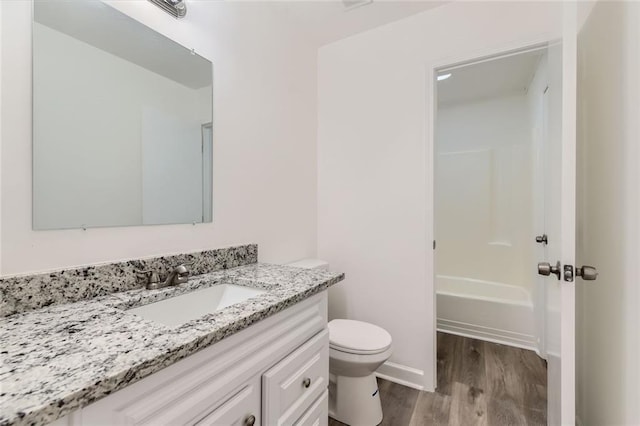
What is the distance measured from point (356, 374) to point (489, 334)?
1.56m

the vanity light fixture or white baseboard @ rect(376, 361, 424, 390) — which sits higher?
the vanity light fixture

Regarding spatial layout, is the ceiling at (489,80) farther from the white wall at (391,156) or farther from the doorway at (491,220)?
the white wall at (391,156)

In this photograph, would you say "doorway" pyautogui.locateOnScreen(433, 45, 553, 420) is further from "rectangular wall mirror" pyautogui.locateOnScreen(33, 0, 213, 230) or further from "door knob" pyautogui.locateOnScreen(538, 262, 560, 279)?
"rectangular wall mirror" pyautogui.locateOnScreen(33, 0, 213, 230)

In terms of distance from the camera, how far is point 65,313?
0.81 meters

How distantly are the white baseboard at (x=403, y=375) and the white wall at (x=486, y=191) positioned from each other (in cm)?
164

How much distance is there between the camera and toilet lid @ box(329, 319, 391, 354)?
149cm

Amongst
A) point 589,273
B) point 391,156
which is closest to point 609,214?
point 589,273

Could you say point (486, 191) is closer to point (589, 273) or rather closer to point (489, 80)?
point (489, 80)

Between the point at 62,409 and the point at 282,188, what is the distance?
153 centimetres

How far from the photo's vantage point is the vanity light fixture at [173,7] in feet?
4.00

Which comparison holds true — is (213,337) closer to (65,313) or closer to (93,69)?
(65,313)

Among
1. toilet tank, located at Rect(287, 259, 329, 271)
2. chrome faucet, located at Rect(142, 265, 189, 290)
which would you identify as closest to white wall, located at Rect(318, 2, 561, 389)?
toilet tank, located at Rect(287, 259, 329, 271)

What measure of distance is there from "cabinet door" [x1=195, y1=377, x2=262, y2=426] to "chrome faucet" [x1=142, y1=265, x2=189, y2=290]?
52 centimetres

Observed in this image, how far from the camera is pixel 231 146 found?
1.54m
